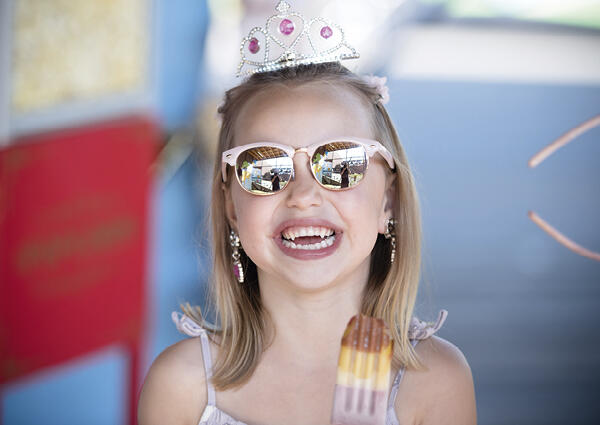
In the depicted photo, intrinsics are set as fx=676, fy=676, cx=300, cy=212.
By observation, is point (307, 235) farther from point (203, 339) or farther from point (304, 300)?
point (203, 339)

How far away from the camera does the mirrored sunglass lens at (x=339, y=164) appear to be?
155 centimetres

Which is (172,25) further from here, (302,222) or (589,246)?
(589,246)

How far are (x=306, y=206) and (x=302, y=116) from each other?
0.23 meters

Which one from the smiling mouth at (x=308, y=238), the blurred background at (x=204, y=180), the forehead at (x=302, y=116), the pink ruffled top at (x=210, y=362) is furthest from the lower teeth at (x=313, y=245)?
the blurred background at (x=204, y=180)

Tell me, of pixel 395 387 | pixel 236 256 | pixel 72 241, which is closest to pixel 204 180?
pixel 72 241

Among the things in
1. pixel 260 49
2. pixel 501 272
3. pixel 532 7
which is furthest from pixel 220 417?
pixel 532 7

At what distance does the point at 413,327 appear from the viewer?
5.90 ft

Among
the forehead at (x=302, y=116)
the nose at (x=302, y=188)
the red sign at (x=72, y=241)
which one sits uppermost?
the forehead at (x=302, y=116)

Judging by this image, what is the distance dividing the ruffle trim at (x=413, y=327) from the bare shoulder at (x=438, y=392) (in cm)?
5

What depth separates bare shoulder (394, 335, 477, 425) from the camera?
5.38ft

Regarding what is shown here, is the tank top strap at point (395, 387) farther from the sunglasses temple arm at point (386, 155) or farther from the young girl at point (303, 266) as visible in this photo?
the sunglasses temple arm at point (386, 155)

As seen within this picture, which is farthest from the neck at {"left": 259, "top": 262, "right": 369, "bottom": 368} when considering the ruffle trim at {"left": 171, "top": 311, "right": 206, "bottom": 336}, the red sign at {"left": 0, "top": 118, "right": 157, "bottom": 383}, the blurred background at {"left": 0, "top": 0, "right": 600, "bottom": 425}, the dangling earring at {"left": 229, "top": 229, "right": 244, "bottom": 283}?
the red sign at {"left": 0, "top": 118, "right": 157, "bottom": 383}

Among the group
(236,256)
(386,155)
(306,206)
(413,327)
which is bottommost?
(413,327)

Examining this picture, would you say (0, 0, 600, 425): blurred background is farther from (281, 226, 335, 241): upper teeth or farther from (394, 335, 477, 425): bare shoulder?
(394, 335, 477, 425): bare shoulder
